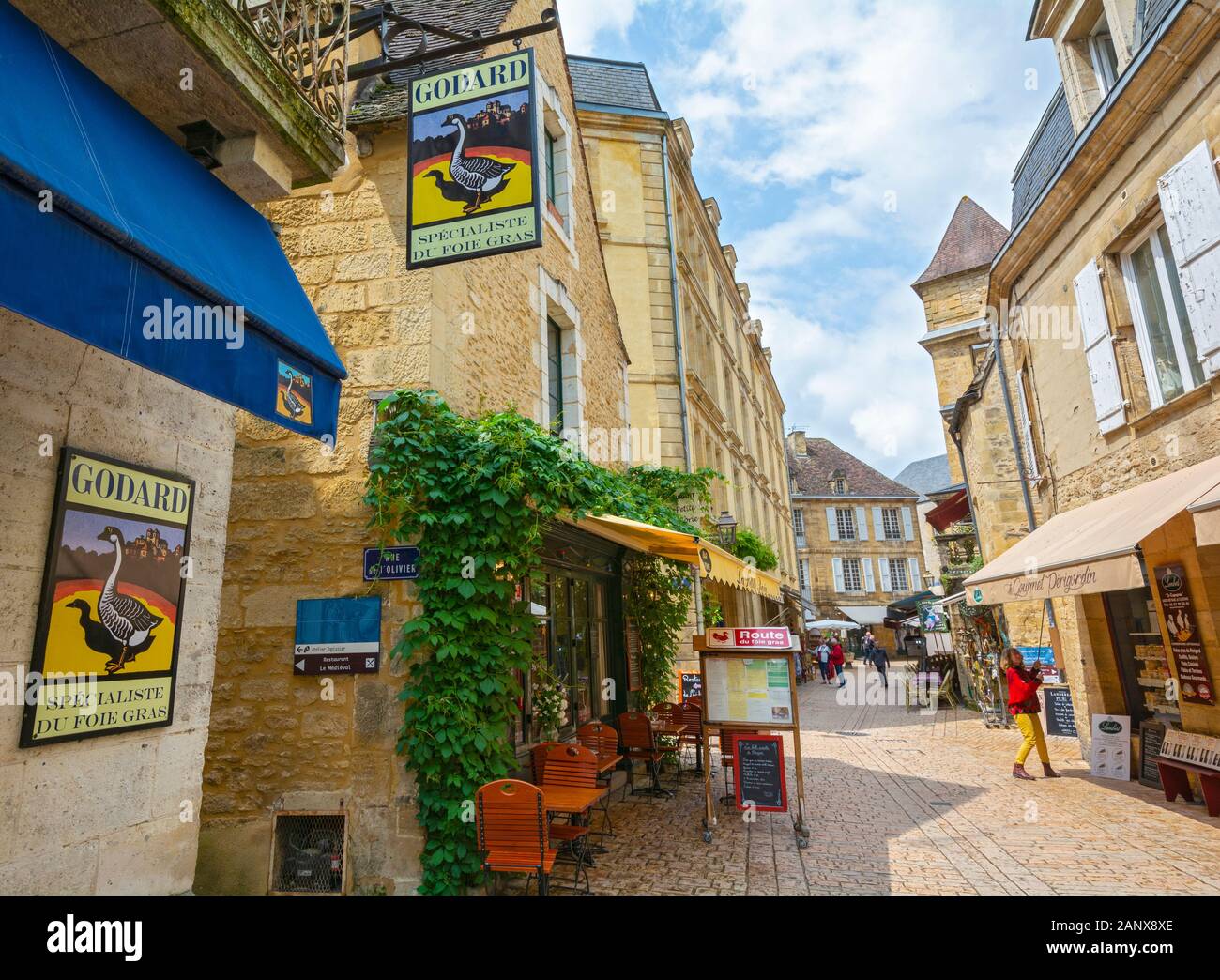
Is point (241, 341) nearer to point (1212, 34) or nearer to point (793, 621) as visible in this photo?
point (1212, 34)

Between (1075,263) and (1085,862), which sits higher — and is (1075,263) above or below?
above

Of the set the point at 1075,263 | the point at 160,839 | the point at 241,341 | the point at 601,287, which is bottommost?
the point at 160,839

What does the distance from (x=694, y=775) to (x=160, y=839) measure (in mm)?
6409

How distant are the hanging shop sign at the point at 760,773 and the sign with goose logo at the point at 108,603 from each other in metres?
4.41

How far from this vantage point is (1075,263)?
25.8 feet

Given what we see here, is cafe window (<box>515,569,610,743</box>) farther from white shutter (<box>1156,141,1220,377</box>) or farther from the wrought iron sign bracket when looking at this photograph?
white shutter (<box>1156,141,1220,377</box>)

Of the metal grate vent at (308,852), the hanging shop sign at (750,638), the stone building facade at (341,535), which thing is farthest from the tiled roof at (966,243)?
the metal grate vent at (308,852)

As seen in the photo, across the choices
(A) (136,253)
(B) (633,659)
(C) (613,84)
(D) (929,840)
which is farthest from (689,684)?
(C) (613,84)

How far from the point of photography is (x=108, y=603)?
298cm

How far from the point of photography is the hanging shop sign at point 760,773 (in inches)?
229

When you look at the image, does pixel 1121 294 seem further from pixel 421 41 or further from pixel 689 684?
pixel 689 684

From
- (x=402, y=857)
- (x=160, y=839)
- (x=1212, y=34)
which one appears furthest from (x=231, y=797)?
(x=1212, y=34)

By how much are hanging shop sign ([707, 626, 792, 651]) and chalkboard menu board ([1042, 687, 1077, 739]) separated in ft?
21.3
